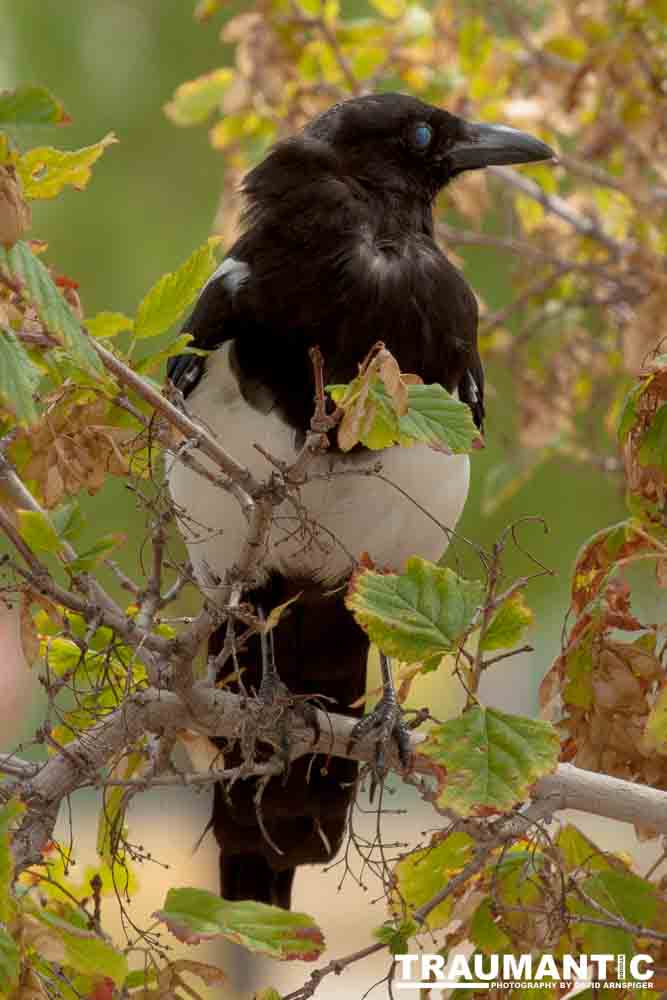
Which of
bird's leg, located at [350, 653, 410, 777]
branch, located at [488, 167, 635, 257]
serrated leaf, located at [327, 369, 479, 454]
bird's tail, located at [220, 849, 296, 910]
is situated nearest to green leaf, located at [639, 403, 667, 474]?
serrated leaf, located at [327, 369, 479, 454]

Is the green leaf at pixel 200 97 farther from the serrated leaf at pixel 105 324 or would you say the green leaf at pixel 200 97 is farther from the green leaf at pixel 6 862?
the green leaf at pixel 6 862

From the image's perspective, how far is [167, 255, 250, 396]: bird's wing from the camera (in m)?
2.57

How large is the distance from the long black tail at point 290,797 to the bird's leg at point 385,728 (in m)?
0.37

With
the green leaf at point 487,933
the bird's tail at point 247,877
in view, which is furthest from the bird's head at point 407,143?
the green leaf at point 487,933

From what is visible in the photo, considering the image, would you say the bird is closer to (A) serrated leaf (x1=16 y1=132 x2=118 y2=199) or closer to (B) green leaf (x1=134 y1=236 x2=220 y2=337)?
(B) green leaf (x1=134 y1=236 x2=220 y2=337)

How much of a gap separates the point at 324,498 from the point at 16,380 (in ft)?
4.09

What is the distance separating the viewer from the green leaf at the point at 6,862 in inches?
53.6

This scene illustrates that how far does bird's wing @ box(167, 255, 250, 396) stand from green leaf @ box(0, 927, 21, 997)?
135 cm

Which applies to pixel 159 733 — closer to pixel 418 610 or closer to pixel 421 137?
pixel 418 610

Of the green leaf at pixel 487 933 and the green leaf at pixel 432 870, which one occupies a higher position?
the green leaf at pixel 432 870

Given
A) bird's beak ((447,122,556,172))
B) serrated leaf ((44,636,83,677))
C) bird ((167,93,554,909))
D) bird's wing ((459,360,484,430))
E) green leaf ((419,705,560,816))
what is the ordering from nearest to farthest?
green leaf ((419,705,560,816)), serrated leaf ((44,636,83,677)), bird ((167,93,554,909)), bird's wing ((459,360,484,430)), bird's beak ((447,122,556,172))

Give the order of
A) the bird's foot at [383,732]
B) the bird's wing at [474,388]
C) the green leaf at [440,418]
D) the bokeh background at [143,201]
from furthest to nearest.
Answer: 1. the bokeh background at [143,201]
2. the bird's wing at [474,388]
3. the bird's foot at [383,732]
4. the green leaf at [440,418]

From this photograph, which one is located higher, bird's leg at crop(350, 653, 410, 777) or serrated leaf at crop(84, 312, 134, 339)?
serrated leaf at crop(84, 312, 134, 339)

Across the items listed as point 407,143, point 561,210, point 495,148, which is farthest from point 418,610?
point 561,210
